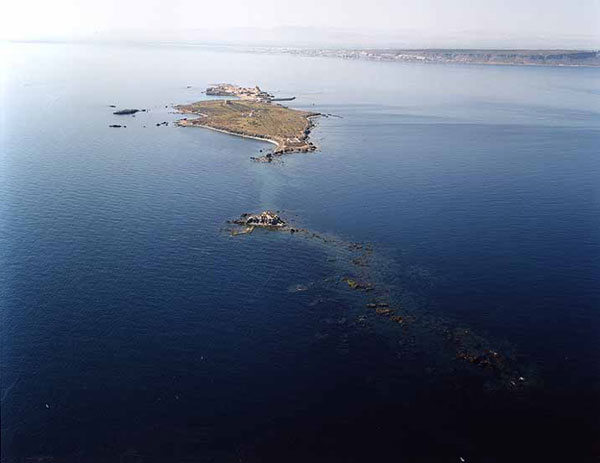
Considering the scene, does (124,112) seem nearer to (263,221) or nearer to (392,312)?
(263,221)

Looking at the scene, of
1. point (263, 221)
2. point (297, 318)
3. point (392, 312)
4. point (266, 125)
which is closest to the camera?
point (297, 318)

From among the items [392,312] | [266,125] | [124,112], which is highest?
[392,312]

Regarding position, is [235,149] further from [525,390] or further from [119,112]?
[525,390]

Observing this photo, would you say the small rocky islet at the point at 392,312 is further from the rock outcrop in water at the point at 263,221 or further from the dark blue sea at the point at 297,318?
the dark blue sea at the point at 297,318

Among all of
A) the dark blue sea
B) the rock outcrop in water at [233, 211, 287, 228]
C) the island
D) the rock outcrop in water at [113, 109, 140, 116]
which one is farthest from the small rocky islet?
the rock outcrop in water at [113, 109, 140, 116]

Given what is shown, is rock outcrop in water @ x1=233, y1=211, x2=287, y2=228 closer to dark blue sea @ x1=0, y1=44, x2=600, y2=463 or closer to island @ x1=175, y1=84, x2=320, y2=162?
dark blue sea @ x1=0, y1=44, x2=600, y2=463

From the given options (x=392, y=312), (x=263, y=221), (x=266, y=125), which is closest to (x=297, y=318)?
(x=392, y=312)

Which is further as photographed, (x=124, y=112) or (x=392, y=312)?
(x=124, y=112)

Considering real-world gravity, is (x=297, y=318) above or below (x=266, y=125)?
above
